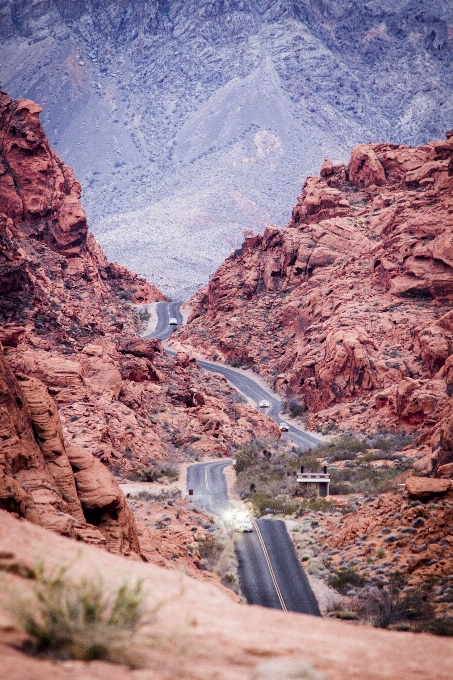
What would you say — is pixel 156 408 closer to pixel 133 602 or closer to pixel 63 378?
pixel 63 378

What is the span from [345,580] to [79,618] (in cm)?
2038

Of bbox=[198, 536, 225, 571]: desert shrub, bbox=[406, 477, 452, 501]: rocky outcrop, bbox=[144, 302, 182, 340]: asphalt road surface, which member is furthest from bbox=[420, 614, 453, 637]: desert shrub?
bbox=[144, 302, 182, 340]: asphalt road surface

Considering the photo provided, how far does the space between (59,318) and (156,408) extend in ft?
34.9

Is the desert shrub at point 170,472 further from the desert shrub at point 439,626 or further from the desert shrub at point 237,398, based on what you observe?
the desert shrub at point 439,626

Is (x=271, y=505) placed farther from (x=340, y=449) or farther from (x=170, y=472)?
(x=340, y=449)

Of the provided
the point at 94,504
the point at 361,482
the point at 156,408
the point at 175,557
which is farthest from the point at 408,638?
the point at 156,408

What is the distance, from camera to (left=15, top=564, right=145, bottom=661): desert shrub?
7676 millimetres

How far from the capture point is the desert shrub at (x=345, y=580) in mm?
26438

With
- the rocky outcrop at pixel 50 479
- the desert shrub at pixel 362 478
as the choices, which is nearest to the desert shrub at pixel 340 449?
the desert shrub at pixel 362 478

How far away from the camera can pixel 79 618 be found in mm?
A: 7777

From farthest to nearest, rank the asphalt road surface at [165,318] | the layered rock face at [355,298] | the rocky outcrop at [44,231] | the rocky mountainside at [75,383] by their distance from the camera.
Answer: the asphalt road surface at [165,318], the rocky outcrop at [44,231], the layered rock face at [355,298], the rocky mountainside at [75,383]

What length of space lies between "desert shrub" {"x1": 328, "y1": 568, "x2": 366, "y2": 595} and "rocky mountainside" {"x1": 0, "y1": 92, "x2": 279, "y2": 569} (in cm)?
472

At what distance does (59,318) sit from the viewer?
60.0m

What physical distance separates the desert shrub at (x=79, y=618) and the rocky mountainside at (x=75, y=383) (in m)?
7.30
